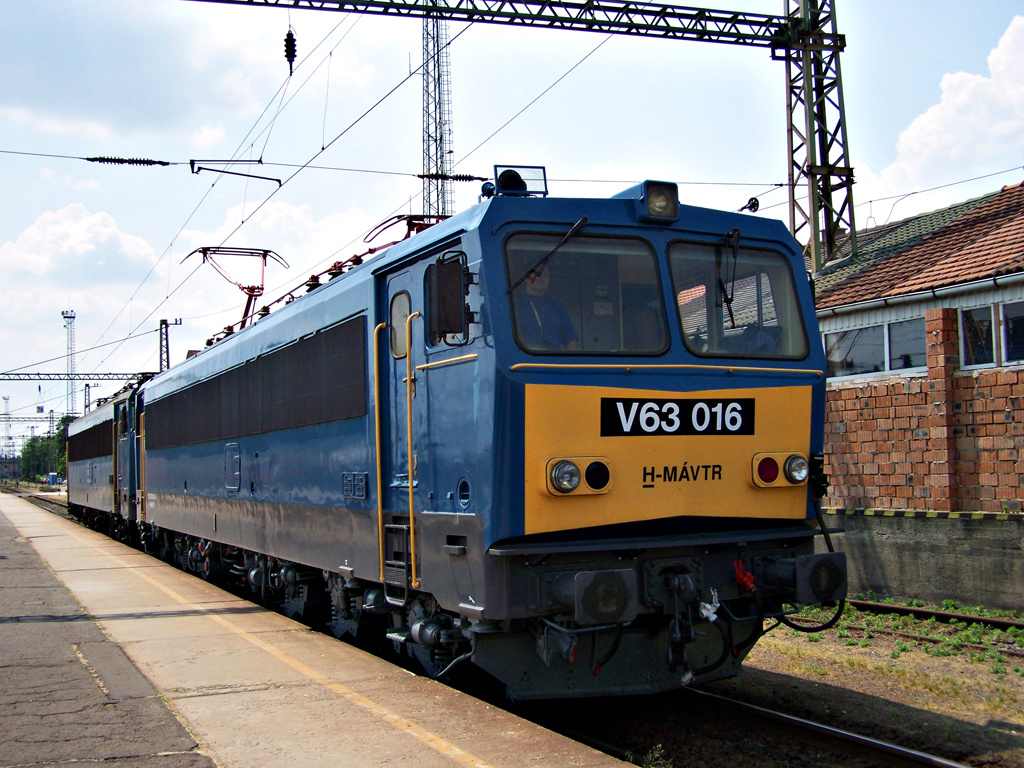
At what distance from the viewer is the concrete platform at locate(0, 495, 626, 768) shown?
5301 millimetres

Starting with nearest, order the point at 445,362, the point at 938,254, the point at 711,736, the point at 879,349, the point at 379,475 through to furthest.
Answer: the point at 445,362 → the point at 711,736 → the point at 379,475 → the point at 879,349 → the point at 938,254

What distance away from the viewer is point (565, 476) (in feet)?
18.5

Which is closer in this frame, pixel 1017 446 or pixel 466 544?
pixel 466 544

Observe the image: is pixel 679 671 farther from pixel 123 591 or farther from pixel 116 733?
pixel 123 591

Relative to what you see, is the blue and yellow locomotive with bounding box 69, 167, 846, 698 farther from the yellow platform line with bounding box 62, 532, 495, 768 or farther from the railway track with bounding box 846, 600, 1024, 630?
the railway track with bounding box 846, 600, 1024, 630

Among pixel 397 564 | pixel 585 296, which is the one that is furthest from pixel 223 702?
pixel 585 296

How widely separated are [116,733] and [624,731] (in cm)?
325

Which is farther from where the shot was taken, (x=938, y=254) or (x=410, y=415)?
(x=938, y=254)

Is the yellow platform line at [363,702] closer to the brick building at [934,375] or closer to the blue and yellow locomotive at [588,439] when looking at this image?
the blue and yellow locomotive at [588,439]

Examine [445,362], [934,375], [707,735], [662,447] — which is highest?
[934,375]

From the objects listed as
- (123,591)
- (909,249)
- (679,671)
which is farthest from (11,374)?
(679,671)

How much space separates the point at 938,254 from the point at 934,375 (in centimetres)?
243

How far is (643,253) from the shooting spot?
6289 mm

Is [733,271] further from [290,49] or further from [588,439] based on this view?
[290,49]
